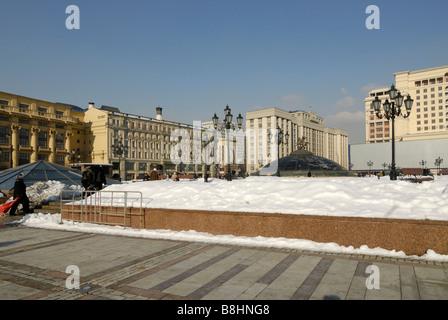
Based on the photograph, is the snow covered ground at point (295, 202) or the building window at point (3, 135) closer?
the snow covered ground at point (295, 202)

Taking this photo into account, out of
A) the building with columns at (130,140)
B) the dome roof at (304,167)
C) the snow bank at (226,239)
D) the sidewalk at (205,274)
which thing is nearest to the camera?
the sidewalk at (205,274)

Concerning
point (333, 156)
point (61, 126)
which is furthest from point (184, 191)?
point (333, 156)

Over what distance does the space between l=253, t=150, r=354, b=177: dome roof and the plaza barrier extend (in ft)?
57.3

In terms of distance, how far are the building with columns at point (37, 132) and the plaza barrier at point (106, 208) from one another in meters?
44.4

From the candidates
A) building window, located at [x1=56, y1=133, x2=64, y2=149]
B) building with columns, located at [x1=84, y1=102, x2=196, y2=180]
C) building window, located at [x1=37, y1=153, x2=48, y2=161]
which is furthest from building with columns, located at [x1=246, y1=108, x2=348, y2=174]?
building window, located at [x1=37, y1=153, x2=48, y2=161]

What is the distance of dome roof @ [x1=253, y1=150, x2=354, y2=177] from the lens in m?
27.6

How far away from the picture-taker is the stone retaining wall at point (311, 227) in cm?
674

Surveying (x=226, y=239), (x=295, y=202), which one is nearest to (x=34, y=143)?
(x=226, y=239)

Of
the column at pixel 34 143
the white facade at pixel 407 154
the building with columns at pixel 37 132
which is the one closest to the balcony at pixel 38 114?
the building with columns at pixel 37 132

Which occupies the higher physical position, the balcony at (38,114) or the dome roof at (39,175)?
the balcony at (38,114)

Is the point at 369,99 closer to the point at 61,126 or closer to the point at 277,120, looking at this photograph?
the point at 277,120

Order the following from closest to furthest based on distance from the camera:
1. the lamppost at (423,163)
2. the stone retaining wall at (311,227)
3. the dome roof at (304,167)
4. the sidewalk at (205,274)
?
1. the sidewalk at (205,274)
2. the stone retaining wall at (311,227)
3. the dome roof at (304,167)
4. the lamppost at (423,163)

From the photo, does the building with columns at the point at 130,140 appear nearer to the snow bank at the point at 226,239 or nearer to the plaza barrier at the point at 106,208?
the plaza barrier at the point at 106,208

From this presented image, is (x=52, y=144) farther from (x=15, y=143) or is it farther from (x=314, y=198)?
(x=314, y=198)
